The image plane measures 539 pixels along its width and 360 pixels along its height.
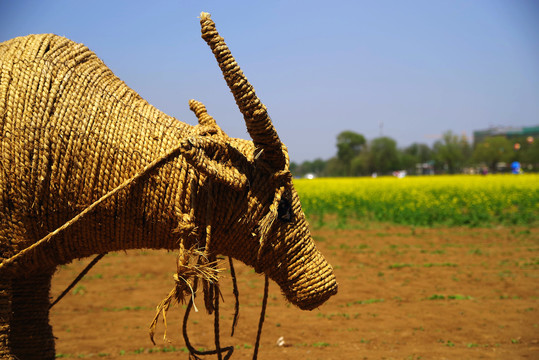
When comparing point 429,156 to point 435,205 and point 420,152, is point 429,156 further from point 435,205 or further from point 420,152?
point 435,205

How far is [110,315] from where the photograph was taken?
6.77 meters

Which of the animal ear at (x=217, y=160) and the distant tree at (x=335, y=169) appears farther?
the distant tree at (x=335, y=169)

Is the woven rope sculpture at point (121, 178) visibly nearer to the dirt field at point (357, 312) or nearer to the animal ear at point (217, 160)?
the animal ear at point (217, 160)

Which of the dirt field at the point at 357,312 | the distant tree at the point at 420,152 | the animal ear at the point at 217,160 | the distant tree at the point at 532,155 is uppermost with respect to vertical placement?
the distant tree at the point at 420,152

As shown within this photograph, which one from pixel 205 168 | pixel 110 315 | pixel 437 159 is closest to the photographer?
pixel 205 168

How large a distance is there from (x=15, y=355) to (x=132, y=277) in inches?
273

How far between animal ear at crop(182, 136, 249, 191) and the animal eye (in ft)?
0.69

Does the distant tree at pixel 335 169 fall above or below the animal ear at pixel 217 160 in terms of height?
above

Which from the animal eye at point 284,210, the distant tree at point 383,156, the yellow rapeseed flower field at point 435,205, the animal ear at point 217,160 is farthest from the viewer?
the distant tree at point 383,156

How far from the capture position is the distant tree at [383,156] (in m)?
A: 70.2

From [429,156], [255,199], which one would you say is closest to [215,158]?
[255,199]

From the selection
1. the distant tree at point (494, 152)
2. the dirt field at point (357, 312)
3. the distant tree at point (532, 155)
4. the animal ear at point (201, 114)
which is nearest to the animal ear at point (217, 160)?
the animal ear at point (201, 114)

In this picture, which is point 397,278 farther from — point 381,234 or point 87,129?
point 87,129

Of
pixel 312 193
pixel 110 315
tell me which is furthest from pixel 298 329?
pixel 312 193
